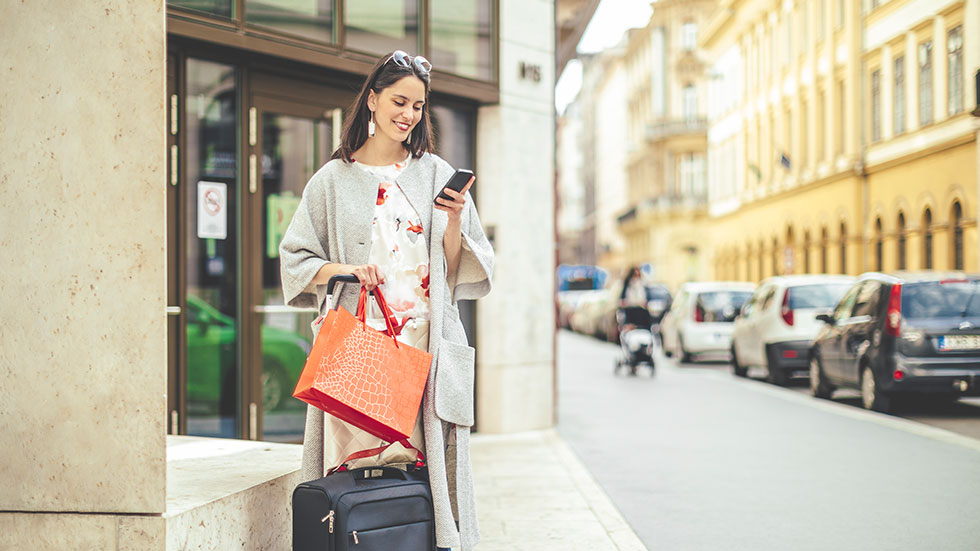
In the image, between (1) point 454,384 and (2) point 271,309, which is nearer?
(1) point 454,384

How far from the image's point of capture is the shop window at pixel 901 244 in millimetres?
33781

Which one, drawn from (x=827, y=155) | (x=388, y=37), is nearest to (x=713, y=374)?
(x=388, y=37)

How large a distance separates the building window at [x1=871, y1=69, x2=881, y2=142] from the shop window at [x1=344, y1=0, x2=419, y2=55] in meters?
28.8

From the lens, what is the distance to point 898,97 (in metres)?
34.3

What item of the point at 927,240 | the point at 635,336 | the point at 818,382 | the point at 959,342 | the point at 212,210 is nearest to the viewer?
the point at 212,210

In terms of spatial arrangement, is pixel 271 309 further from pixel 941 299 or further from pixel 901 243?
pixel 901 243

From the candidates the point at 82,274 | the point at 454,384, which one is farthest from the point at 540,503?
the point at 82,274

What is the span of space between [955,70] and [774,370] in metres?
14.6

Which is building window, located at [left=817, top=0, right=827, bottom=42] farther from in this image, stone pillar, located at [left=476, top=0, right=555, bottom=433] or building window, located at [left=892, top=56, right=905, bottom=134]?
stone pillar, located at [left=476, top=0, right=555, bottom=433]

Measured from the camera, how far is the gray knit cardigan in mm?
4207

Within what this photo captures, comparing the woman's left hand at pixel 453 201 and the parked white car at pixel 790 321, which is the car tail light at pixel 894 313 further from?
the woman's left hand at pixel 453 201

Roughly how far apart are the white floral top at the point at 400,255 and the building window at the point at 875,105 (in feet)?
112

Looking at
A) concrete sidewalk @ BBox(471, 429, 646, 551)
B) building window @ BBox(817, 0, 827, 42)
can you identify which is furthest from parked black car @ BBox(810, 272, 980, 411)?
building window @ BBox(817, 0, 827, 42)

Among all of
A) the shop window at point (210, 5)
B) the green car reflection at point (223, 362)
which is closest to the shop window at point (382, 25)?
the shop window at point (210, 5)
